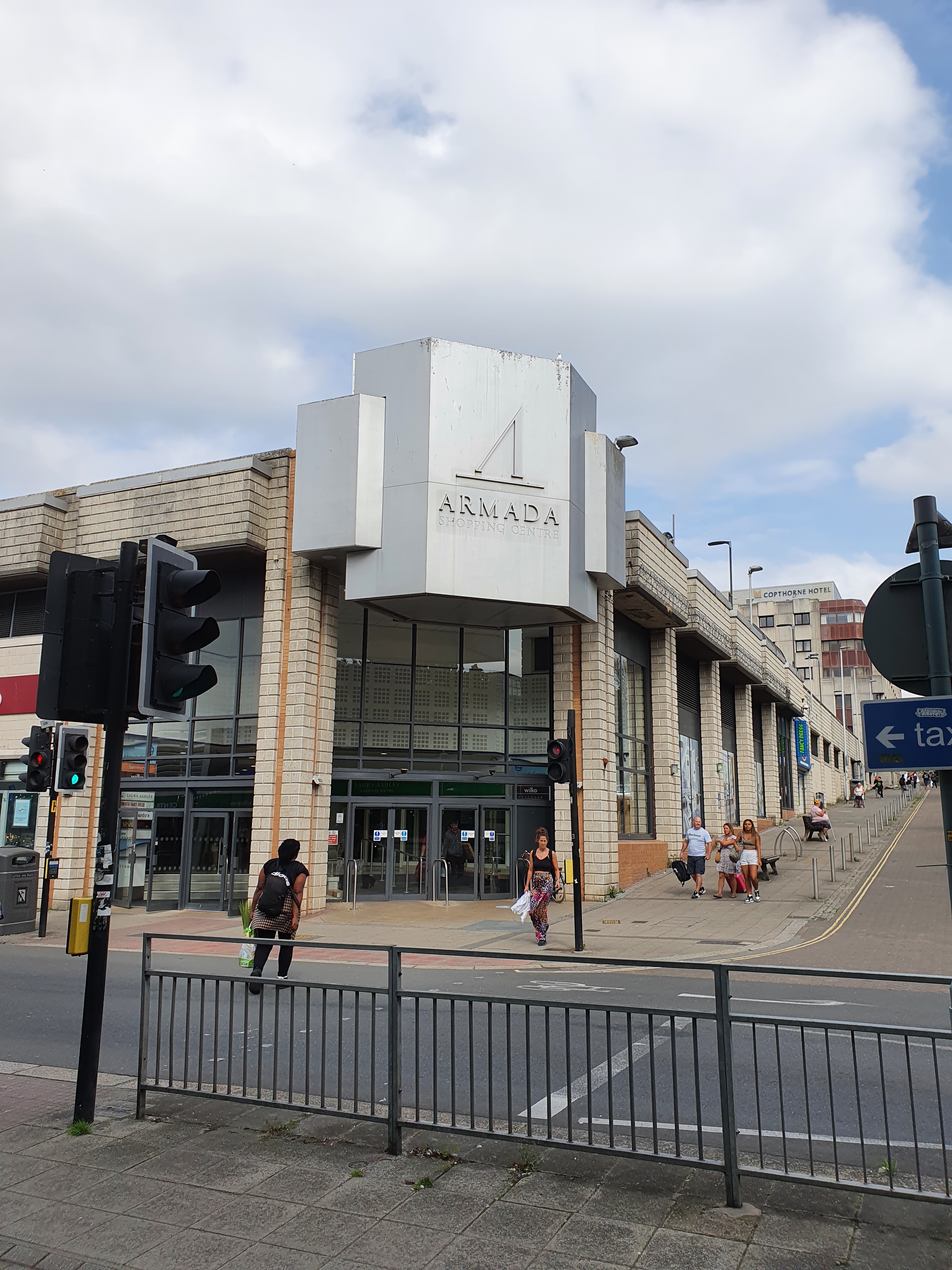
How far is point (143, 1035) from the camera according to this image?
633 centimetres

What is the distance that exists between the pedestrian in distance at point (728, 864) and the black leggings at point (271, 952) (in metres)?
12.6

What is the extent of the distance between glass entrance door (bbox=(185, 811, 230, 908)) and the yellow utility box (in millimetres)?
16308

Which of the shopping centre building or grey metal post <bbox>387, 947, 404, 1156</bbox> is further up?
the shopping centre building

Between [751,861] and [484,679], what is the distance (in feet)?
25.6

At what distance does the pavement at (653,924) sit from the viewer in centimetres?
1430

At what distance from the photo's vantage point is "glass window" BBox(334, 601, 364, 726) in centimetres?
2353

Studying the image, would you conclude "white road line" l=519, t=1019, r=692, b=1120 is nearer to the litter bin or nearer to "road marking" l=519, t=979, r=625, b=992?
"road marking" l=519, t=979, r=625, b=992

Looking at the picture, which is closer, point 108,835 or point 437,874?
point 108,835

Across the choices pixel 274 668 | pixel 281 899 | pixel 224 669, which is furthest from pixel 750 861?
pixel 281 899

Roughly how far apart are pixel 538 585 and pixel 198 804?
9559 mm

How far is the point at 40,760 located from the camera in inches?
636

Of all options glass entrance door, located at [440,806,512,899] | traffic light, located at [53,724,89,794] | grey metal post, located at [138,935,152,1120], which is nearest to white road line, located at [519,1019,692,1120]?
grey metal post, located at [138,935,152,1120]

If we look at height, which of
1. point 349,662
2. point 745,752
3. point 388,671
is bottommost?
point 745,752

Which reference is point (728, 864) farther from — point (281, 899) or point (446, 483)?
point (281, 899)
